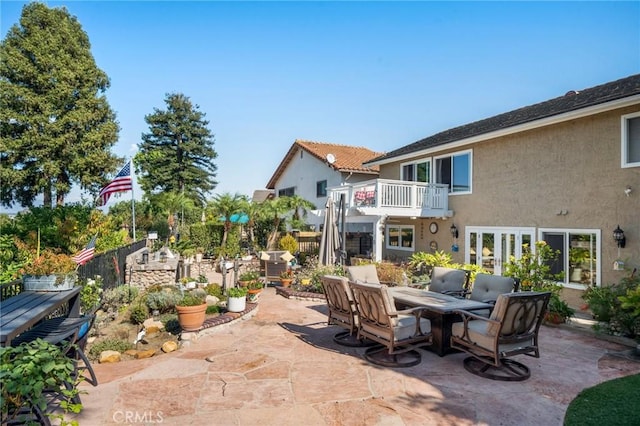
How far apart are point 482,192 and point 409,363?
9807mm

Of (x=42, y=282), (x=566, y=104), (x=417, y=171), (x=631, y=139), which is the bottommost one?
(x=42, y=282)

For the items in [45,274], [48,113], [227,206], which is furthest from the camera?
[48,113]

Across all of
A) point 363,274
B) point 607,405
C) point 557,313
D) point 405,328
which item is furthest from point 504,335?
point 557,313

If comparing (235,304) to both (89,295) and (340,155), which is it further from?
(340,155)

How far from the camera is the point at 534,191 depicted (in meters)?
11.9

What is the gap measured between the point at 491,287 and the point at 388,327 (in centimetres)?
267

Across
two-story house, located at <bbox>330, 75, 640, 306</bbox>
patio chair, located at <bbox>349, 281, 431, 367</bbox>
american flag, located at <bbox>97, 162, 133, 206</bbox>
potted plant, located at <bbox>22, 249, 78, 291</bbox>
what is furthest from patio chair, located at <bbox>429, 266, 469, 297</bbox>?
american flag, located at <bbox>97, 162, 133, 206</bbox>

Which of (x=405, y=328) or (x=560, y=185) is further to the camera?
(x=560, y=185)

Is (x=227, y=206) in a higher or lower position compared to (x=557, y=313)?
higher

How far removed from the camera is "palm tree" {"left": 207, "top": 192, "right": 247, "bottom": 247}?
63.8ft

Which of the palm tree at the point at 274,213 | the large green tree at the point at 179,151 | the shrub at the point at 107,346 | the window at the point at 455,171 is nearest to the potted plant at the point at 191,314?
the shrub at the point at 107,346

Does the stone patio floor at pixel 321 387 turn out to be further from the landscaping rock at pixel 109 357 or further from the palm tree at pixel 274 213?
the palm tree at pixel 274 213

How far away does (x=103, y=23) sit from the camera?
33.1ft

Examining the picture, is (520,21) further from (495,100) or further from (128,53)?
(128,53)
